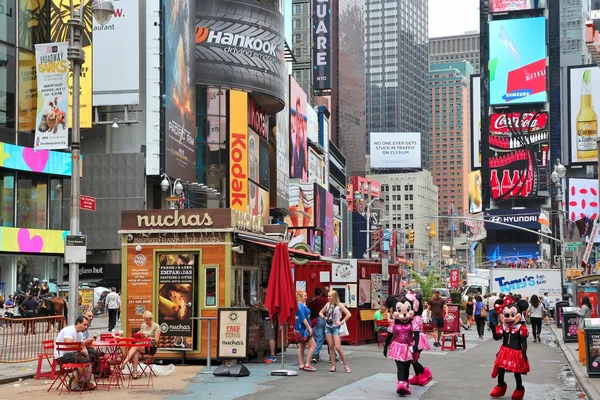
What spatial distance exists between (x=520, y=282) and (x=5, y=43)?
3000 cm

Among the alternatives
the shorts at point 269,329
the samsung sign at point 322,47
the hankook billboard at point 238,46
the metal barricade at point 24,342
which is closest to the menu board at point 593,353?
the shorts at point 269,329

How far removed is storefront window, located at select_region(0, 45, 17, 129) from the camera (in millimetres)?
45531

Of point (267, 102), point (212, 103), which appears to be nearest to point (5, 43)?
point (212, 103)

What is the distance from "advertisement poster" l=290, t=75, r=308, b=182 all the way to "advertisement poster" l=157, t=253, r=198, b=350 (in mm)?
68570

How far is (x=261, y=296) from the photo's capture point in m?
22.5

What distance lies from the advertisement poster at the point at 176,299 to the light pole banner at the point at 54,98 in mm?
3500

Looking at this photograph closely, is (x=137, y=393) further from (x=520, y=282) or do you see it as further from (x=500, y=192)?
(x=500, y=192)

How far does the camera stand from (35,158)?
157ft

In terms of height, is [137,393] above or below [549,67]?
below

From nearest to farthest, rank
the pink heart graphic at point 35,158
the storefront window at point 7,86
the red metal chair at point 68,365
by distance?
the red metal chair at point 68,365, the storefront window at point 7,86, the pink heart graphic at point 35,158

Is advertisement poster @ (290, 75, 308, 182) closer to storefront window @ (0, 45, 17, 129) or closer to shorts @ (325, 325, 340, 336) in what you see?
storefront window @ (0, 45, 17, 129)

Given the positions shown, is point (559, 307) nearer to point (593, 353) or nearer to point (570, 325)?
point (570, 325)

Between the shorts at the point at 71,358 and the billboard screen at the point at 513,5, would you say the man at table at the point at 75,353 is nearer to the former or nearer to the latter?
the shorts at the point at 71,358

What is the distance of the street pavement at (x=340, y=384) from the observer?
1516cm
